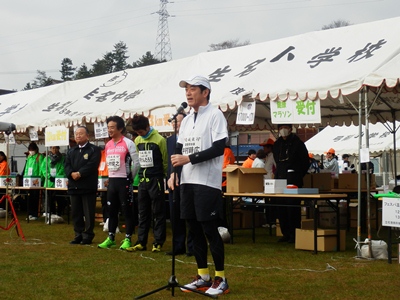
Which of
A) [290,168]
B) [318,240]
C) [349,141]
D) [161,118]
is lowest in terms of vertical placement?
[318,240]

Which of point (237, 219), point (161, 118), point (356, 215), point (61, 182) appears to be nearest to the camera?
point (161, 118)

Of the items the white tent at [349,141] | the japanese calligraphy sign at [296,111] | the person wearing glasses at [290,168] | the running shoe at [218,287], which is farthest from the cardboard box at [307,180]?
the white tent at [349,141]

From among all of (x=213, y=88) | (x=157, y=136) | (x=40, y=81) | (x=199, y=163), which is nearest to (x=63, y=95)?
(x=213, y=88)

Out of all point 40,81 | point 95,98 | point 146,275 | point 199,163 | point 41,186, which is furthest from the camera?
point 40,81

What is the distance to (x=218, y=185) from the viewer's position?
5.83 metres

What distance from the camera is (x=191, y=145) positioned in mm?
5879

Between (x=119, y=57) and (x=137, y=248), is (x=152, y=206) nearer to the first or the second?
(x=137, y=248)

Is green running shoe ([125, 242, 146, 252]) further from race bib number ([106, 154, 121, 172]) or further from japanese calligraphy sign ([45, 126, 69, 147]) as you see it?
japanese calligraphy sign ([45, 126, 69, 147])

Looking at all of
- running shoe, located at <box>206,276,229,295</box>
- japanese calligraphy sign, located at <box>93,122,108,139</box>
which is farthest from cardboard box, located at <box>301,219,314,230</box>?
running shoe, located at <box>206,276,229,295</box>

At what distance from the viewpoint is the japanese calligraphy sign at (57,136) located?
13.5 metres

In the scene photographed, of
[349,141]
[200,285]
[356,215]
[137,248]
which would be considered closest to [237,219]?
[356,215]

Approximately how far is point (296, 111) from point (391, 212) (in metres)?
1.99

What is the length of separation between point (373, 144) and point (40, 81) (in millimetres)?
73430

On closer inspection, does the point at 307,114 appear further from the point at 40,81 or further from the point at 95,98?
the point at 40,81
